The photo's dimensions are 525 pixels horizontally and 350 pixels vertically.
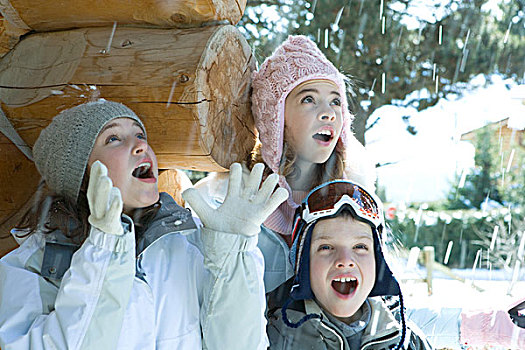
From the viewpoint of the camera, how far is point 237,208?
173 cm

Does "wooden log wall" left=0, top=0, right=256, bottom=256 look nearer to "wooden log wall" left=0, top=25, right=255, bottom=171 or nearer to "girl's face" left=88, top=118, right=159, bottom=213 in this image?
"wooden log wall" left=0, top=25, right=255, bottom=171

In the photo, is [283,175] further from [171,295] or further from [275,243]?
[171,295]

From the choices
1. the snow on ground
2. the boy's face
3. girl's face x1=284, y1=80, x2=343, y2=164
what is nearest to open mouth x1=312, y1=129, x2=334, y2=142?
girl's face x1=284, y1=80, x2=343, y2=164

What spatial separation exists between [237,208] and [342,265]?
0.47 metres

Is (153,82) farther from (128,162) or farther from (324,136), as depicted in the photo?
(324,136)

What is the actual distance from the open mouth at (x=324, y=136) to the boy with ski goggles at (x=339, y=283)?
0.30m

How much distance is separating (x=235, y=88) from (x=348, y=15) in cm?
331

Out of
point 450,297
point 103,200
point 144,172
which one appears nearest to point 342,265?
point 144,172

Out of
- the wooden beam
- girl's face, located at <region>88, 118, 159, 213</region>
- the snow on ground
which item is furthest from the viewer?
the snow on ground

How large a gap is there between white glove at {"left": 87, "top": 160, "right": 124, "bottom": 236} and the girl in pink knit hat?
0.75 meters

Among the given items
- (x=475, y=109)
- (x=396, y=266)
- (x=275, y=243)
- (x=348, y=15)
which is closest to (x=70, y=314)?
(x=275, y=243)

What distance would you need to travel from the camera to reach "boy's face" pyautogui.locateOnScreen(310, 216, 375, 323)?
1960 millimetres

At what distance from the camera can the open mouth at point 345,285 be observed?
2.00 meters

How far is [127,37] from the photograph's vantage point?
2.17 meters
